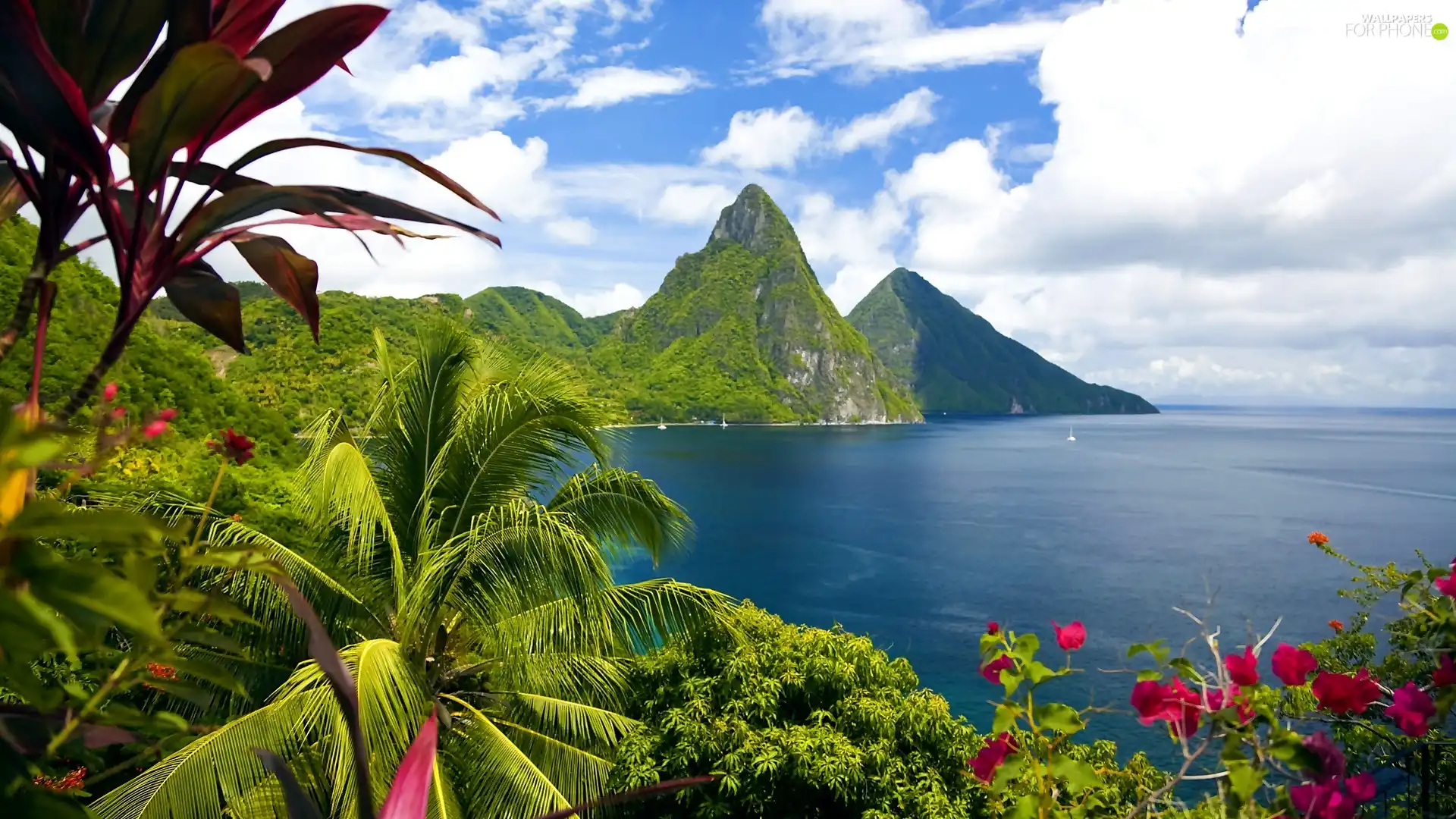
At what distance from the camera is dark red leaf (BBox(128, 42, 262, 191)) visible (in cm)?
64

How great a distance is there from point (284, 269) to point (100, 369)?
32 cm

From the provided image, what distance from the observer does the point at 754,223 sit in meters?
142

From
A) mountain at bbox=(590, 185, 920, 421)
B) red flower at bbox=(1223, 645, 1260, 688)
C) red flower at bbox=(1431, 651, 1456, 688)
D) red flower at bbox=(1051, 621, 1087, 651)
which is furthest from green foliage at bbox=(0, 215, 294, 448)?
mountain at bbox=(590, 185, 920, 421)

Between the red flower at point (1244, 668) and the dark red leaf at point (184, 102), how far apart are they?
1.48 m

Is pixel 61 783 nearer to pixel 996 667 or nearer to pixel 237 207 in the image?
pixel 237 207

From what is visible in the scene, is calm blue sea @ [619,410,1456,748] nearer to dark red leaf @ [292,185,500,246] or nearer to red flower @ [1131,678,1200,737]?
red flower @ [1131,678,1200,737]

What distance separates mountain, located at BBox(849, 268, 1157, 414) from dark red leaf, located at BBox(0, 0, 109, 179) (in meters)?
176

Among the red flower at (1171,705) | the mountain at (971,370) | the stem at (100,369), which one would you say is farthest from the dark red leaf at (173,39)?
the mountain at (971,370)

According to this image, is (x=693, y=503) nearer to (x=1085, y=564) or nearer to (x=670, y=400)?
(x=1085, y=564)

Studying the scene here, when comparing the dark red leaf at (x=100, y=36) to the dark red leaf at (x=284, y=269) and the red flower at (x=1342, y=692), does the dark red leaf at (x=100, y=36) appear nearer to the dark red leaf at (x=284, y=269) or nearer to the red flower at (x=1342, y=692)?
the dark red leaf at (x=284, y=269)

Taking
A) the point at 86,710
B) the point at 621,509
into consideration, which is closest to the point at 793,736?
the point at 621,509

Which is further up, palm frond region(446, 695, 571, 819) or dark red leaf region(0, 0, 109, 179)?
dark red leaf region(0, 0, 109, 179)

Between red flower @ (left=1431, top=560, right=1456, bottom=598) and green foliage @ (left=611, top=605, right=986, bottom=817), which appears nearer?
red flower @ (left=1431, top=560, right=1456, bottom=598)

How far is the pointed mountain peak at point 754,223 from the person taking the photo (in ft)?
461
